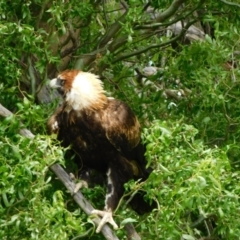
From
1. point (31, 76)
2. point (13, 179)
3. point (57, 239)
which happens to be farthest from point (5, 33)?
point (57, 239)

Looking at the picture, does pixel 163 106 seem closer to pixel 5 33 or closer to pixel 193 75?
pixel 193 75

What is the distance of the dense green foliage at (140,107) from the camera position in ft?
11.4

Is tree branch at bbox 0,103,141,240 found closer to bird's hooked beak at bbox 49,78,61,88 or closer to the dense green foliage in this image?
the dense green foliage

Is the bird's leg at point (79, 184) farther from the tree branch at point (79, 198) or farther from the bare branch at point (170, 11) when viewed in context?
the bare branch at point (170, 11)

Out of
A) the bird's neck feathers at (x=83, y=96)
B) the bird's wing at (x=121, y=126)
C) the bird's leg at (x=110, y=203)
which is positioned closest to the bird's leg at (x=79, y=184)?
the bird's leg at (x=110, y=203)

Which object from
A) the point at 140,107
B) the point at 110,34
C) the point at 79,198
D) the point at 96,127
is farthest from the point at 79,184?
the point at 110,34

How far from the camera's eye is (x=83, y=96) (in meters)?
4.49

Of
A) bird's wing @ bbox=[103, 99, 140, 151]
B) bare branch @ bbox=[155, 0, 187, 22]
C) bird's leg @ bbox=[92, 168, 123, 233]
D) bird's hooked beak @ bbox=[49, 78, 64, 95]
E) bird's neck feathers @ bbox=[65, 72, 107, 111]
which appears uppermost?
bird's hooked beak @ bbox=[49, 78, 64, 95]

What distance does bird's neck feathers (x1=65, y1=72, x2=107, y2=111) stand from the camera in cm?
448

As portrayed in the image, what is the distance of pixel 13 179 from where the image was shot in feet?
11.4

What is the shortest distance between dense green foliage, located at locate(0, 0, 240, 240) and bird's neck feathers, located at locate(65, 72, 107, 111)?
0.53 feet

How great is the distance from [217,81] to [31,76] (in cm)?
100

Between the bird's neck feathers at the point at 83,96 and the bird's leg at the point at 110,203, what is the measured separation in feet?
1.26

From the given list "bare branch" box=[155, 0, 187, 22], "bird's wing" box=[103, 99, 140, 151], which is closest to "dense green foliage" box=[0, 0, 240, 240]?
"bare branch" box=[155, 0, 187, 22]
